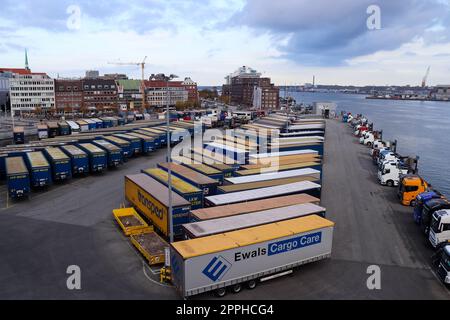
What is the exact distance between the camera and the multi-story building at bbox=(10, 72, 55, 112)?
439 ft

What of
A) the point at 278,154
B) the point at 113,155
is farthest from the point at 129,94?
the point at 278,154

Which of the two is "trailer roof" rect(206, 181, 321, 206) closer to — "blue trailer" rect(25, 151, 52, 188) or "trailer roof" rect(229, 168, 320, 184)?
"trailer roof" rect(229, 168, 320, 184)

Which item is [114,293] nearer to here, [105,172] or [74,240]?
[74,240]

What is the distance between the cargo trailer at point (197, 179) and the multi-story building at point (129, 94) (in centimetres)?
11648

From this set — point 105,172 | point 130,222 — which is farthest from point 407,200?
point 105,172

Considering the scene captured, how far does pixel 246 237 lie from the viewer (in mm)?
18391

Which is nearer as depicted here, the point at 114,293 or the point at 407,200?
the point at 114,293

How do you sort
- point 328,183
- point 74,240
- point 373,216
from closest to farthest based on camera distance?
point 74,240 → point 373,216 → point 328,183

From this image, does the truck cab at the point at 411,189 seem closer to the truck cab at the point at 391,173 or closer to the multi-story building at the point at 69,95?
the truck cab at the point at 391,173

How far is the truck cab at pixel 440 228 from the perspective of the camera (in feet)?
73.2

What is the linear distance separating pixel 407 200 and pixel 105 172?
115 feet

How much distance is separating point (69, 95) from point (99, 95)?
11.7m
